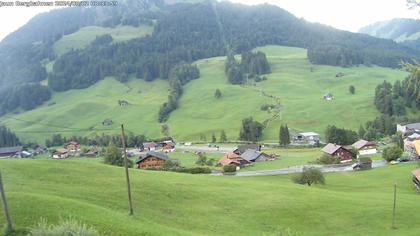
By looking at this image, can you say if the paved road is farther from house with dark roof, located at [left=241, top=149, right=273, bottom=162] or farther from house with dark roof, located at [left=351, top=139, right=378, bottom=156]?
house with dark roof, located at [left=351, top=139, right=378, bottom=156]

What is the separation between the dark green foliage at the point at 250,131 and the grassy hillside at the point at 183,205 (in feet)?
324

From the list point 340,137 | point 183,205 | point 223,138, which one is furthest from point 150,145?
point 183,205

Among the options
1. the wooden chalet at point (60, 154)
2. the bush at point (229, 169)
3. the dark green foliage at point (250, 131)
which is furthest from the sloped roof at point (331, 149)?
the wooden chalet at point (60, 154)

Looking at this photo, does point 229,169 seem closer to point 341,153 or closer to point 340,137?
point 341,153

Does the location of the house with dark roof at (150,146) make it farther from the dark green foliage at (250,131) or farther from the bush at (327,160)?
the bush at (327,160)

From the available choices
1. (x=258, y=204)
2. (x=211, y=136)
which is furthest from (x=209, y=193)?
(x=211, y=136)

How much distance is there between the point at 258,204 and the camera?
53719 mm

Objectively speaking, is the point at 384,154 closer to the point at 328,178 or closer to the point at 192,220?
the point at 328,178

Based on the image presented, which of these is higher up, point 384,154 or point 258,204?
point 258,204

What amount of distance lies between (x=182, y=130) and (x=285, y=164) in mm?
91880

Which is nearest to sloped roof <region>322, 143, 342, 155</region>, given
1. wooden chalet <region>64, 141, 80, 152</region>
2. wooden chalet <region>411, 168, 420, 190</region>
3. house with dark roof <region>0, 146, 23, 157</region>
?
wooden chalet <region>411, 168, 420, 190</region>

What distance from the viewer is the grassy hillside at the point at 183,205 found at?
37.7m

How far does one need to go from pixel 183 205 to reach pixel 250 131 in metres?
118

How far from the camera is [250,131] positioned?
16600 centimetres
